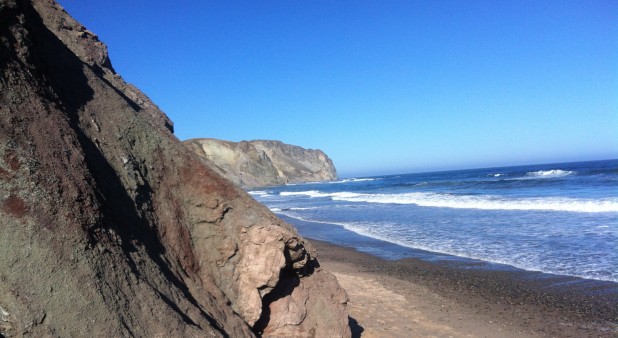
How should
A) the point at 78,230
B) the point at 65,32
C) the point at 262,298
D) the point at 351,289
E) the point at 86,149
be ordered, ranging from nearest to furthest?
the point at 78,230 → the point at 86,149 → the point at 262,298 → the point at 65,32 → the point at 351,289

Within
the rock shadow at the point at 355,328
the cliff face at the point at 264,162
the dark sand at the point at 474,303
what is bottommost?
the dark sand at the point at 474,303

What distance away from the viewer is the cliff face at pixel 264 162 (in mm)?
85125

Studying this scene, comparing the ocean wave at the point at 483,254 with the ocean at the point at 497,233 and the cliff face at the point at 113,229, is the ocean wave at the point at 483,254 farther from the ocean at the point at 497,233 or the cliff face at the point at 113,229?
the cliff face at the point at 113,229

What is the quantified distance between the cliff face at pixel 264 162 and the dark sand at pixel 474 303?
47.7 m

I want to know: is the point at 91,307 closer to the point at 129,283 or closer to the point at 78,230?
the point at 129,283

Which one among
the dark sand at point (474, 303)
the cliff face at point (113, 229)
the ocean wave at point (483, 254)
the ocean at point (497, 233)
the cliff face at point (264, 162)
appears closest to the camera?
the cliff face at point (113, 229)

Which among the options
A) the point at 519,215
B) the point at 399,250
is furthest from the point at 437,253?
the point at 519,215

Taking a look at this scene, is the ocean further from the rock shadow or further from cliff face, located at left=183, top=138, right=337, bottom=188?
cliff face, located at left=183, top=138, right=337, bottom=188

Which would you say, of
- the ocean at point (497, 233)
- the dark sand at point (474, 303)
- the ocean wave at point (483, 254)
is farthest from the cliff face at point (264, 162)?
the dark sand at point (474, 303)

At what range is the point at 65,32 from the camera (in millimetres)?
6699

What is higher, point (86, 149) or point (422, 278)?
point (86, 149)

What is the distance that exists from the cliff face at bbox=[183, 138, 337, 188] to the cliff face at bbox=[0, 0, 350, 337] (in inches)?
2033

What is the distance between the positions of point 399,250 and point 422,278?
3.83m

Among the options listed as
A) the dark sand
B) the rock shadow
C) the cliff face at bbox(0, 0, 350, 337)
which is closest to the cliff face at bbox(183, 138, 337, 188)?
the dark sand
